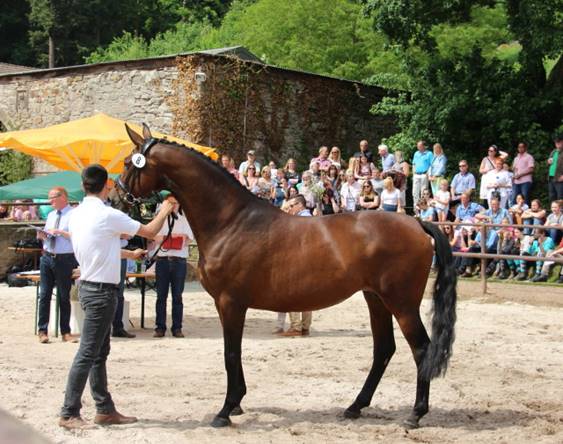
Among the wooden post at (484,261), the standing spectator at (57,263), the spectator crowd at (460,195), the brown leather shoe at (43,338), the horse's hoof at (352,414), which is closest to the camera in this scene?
the horse's hoof at (352,414)

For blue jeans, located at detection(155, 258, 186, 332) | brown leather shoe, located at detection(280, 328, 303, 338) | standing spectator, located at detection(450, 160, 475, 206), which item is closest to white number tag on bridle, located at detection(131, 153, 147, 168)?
blue jeans, located at detection(155, 258, 186, 332)

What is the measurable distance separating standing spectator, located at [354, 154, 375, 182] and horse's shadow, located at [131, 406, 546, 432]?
1125 cm

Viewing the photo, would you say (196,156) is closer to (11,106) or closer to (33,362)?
(33,362)

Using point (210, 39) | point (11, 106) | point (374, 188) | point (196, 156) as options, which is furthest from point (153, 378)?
point (210, 39)

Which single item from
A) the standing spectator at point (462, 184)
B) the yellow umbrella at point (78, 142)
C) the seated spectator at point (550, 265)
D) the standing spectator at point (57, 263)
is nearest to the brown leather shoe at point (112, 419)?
the standing spectator at point (57, 263)

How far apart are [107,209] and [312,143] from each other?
708 inches

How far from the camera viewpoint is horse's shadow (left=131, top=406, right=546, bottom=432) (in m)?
6.04

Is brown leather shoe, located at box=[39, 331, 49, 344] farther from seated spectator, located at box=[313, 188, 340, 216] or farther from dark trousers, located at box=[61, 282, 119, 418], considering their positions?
seated spectator, located at box=[313, 188, 340, 216]

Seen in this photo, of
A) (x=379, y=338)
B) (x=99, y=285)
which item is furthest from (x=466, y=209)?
(x=99, y=285)

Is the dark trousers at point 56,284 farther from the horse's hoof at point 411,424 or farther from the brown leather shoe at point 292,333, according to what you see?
the horse's hoof at point 411,424

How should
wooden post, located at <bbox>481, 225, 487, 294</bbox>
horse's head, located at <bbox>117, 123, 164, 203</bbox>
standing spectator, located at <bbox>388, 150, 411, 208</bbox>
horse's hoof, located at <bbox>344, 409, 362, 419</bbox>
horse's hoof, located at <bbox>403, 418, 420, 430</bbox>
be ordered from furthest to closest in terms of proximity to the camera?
standing spectator, located at <bbox>388, 150, 411, 208</bbox> → wooden post, located at <bbox>481, 225, 487, 294</bbox> → horse's head, located at <bbox>117, 123, 164, 203</bbox> → horse's hoof, located at <bbox>344, 409, 362, 419</bbox> → horse's hoof, located at <bbox>403, 418, 420, 430</bbox>

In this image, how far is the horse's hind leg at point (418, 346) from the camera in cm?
608

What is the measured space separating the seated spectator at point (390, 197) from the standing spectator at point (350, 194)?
727 mm

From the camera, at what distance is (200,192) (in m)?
6.50
